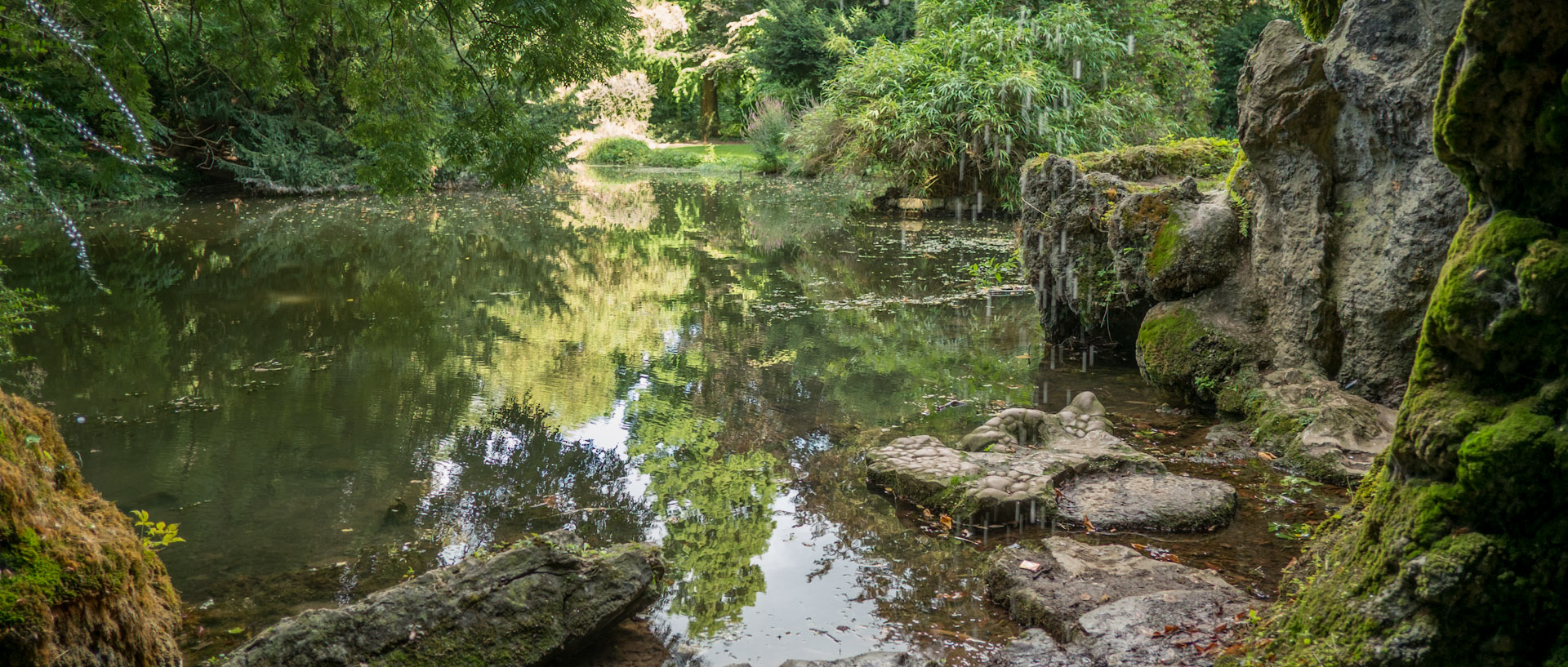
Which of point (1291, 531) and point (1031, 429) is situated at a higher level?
point (1031, 429)

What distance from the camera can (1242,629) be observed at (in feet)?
10.8

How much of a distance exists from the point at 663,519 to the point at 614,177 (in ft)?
92.6

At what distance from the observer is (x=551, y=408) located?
22.5ft

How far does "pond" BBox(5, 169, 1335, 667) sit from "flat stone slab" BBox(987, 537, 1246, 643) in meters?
0.12

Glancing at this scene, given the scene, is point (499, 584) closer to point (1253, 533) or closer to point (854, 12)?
point (1253, 533)

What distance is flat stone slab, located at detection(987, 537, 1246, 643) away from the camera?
3734 mm

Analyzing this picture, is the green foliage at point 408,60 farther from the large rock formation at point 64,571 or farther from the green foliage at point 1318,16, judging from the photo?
the green foliage at point 1318,16

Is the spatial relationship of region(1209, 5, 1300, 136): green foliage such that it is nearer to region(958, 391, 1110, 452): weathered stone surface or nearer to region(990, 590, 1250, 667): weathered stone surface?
→ region(958, 391, 1110, 452): weathered stone surface

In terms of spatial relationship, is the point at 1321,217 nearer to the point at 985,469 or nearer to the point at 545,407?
the point at 985,469

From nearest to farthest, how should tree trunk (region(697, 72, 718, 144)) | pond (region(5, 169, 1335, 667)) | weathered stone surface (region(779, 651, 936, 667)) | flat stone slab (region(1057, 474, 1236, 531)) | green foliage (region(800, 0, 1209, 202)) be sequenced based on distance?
weathered stone surface (region(779, 651, 936, 667)), pond (region(5, 169, 1335, 667)), flat stone slab (region(1057, 474, 1236, 531)), green foliage (region(800, 0, 1209, 202)), tree trunk (region(697, 72, 718, 144))

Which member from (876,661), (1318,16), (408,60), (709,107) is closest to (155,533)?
(876,661)

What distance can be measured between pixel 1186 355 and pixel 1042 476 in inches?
83.3

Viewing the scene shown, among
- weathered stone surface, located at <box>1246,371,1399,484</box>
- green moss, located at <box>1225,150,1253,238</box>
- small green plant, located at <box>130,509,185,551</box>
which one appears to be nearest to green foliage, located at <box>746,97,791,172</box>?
green moss, located at <box>1225,150,1253,238</box>

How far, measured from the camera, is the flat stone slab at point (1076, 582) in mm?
3734
